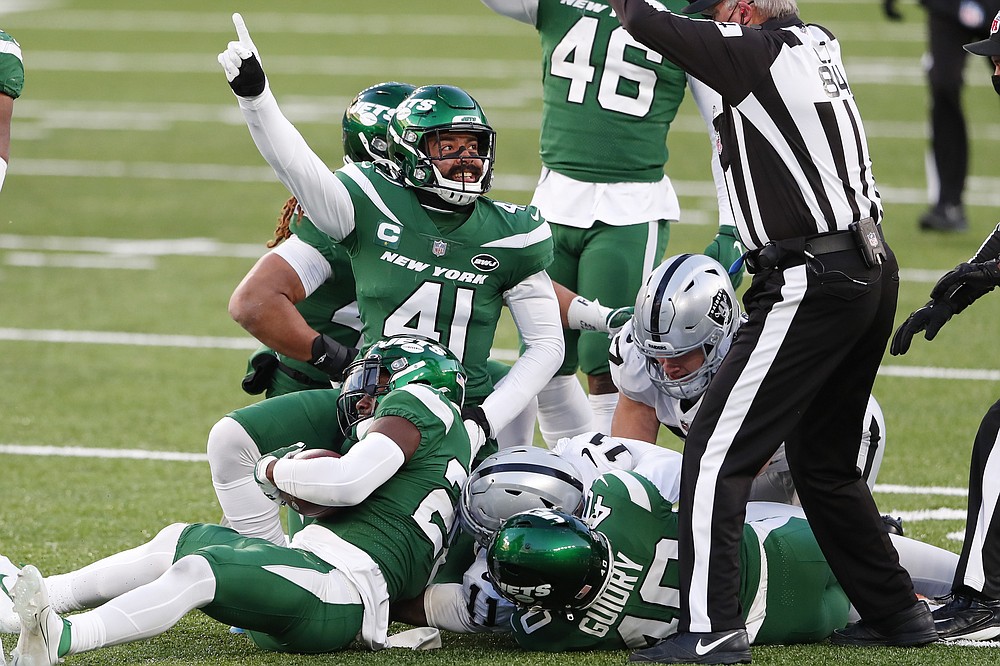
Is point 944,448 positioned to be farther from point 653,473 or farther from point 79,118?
point 79,118

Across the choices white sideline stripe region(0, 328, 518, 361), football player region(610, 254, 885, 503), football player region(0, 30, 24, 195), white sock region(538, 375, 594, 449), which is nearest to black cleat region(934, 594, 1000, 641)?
football player region(610, 254, 885, 503)

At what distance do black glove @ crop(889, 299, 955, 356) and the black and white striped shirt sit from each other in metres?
0.33

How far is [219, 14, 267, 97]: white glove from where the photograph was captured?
13.0ft

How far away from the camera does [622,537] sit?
400cm

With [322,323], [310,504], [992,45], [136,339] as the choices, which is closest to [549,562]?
[310,504]

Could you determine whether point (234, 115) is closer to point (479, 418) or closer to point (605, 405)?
point (605, 405)

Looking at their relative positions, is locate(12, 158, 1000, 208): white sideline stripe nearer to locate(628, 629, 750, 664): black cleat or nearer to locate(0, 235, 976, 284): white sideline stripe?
locate(0, 235, 976, 284): white sideline stripe

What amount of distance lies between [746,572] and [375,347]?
1.19 meters

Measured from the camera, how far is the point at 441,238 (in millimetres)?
4523

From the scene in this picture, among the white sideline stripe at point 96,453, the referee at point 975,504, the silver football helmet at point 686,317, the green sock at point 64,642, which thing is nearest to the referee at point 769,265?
the referee at point 975,504

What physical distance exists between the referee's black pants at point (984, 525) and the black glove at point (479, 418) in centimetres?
140

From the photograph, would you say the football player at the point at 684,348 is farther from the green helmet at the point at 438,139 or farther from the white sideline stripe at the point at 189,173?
the white sideline stripe at the point at 189,173

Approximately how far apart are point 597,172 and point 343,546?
229 cm

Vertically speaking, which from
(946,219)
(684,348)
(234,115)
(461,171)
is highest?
(461,171)
